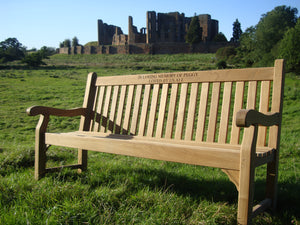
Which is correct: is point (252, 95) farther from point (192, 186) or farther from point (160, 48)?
point (160, 48)

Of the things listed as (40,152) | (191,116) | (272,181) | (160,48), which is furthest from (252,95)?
(160,48)

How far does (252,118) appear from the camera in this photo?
5.56 feet

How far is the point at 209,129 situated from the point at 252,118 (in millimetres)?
801

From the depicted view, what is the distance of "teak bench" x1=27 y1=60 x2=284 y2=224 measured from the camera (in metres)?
1.75

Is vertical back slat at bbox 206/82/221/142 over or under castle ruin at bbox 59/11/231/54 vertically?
under

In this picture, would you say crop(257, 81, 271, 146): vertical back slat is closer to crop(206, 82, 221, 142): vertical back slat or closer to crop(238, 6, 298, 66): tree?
crop(206, 82, 221, 142): vertical back slat

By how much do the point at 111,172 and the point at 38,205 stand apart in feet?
3.87

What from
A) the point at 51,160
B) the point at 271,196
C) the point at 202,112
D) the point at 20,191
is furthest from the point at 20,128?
the point at 271,196

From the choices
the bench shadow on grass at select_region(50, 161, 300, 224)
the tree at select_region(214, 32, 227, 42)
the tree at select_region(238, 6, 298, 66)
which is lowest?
the bench shadow on grass at select_region(50, 161, 300, 224)

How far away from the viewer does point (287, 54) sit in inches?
704

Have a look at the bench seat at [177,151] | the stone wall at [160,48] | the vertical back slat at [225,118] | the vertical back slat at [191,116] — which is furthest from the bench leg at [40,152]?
the stone wall at [160,48]

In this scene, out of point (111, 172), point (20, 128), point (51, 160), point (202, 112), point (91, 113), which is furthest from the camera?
point (20, 128)

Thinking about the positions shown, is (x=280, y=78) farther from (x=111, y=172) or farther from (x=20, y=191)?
(x=20, y=191)

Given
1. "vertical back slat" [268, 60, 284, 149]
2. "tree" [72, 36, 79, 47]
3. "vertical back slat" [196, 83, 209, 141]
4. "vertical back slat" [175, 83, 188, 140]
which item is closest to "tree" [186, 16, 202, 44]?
"tree" [72, 36, 79, 47]
